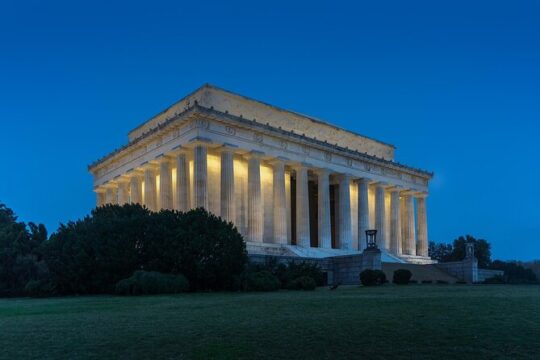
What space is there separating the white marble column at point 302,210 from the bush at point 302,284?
2220 cm

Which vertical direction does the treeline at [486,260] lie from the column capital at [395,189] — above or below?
below

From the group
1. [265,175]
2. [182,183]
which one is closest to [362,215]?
[265,175]

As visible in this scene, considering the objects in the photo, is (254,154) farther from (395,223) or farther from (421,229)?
(421,229)

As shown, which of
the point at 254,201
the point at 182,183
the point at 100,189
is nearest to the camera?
the point at 182,183

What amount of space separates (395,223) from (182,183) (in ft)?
104

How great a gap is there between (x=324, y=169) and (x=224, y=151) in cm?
1409

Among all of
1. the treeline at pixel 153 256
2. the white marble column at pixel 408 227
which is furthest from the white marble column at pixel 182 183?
the white marble column at pixel 408 227

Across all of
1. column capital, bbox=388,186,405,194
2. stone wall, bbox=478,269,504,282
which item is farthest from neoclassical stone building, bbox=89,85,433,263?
stone wall, bbox=478,269,504,282

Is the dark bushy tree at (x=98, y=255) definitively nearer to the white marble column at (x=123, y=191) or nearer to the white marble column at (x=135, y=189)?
the white marble column at (x=135, y=189)

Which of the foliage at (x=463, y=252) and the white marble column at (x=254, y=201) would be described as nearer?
the white marble column at (x=254, y=201)

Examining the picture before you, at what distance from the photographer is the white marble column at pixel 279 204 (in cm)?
5481

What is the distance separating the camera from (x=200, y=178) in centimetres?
4856

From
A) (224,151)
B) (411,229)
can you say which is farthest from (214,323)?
(411,229)

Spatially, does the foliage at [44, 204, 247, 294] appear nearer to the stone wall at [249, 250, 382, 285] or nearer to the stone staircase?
the stone wall at [249, 250, 382, 285]
